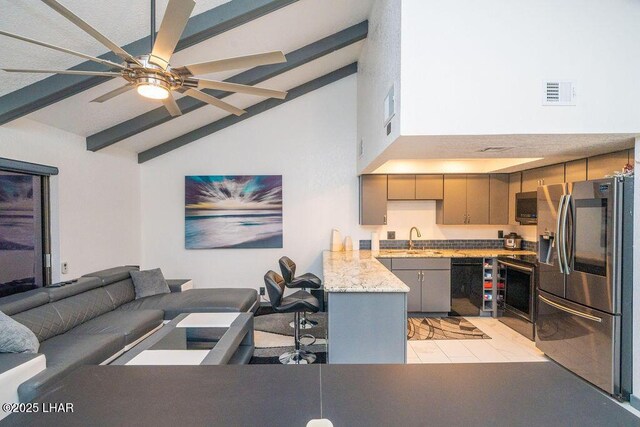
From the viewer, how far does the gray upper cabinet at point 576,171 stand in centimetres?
313

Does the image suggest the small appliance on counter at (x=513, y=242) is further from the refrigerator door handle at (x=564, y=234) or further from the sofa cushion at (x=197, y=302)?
the sofa cushion at (x=197, y=302)

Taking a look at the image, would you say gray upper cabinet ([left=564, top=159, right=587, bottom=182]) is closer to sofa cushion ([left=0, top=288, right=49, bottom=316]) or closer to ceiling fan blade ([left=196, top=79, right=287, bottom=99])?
ceiling fan blade ([left=196, top=79, right=287, bottom=99])

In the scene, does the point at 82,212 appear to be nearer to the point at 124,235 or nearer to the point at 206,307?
the point at 124,235

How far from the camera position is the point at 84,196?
3.82 m

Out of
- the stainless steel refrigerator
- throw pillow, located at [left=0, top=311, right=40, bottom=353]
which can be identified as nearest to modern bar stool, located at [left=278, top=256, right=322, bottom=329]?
throw pillow, located at [left=0, top=311, right=40, bottom=353]

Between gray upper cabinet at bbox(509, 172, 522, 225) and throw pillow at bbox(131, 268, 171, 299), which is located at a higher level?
gray upper cabinet at bbox(509, 172, 522, 225)

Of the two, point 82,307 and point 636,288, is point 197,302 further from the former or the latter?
point 636,288

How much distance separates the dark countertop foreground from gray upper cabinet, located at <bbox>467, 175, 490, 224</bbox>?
4088 millimetres

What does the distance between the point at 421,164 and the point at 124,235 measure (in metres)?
4.51

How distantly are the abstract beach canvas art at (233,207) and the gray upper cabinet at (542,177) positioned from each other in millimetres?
3526

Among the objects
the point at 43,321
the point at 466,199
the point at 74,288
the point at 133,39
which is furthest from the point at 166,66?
the point at 466,199

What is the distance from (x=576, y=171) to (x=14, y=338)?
5.07 meters

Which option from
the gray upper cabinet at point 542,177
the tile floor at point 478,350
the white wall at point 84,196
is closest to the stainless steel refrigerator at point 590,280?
the tile floor at point 478,350

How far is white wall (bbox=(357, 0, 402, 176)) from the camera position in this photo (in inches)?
93.3
